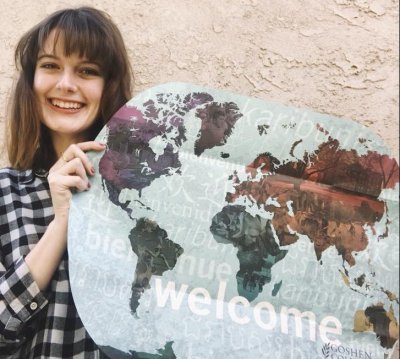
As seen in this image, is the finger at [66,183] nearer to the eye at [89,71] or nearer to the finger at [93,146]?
the finger at [93,146]

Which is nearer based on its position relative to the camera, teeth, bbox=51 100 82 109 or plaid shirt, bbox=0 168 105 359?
plaid shirt, bbox=0 168 105 359

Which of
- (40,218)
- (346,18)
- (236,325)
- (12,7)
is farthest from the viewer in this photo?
(12,7)

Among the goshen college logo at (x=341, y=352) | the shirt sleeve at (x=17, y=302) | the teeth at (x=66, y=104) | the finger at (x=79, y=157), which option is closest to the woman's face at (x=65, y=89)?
the teeth at (x=66, y=104)

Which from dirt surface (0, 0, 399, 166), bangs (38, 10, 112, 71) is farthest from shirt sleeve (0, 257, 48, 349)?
dirt surface (0, 0, 399, 166)

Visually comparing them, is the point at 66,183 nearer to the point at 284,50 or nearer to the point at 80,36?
the point at 80,36

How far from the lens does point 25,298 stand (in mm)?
893

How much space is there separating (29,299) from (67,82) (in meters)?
0.45

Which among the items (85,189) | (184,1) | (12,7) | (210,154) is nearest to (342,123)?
(210,154)

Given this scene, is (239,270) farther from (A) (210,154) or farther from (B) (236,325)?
(A) (210,154)

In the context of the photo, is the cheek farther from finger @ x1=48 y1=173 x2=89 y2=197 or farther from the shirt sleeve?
the shirt sleeve

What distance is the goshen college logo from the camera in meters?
0.84

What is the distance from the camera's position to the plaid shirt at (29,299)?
89cm

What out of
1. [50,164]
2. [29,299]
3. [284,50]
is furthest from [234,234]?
[284,50]

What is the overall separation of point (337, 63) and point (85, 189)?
2.61ft
